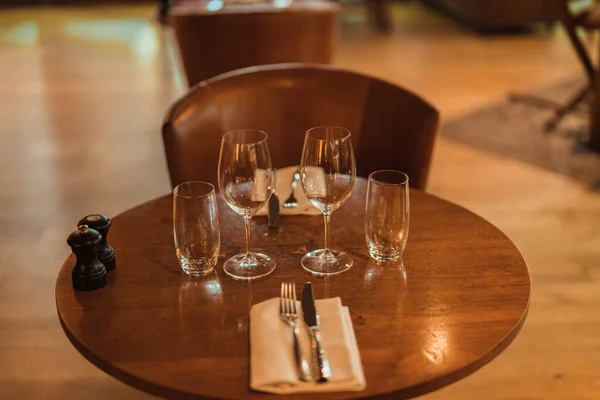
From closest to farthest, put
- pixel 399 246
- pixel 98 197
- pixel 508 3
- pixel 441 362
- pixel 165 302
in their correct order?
pixel 441 362 < pixel 165 302 < pixel 399 246 < pixel 98 197 < pixel 508 3

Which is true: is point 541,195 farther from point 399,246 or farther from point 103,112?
point 103,112

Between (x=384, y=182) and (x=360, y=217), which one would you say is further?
(x=360, y=217)

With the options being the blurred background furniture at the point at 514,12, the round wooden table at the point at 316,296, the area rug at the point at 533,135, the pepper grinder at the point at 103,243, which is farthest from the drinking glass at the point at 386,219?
the blurred background furniture at the point at 514,12

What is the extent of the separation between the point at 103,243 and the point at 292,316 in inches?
14.7

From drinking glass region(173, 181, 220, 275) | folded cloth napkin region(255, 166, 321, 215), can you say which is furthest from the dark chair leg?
drinking glass region(173, 181, 220, 275)

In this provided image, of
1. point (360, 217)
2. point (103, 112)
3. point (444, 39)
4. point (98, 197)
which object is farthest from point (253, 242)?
point (444, 39)

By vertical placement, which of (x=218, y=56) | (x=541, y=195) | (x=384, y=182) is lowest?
(x=541, y=195)

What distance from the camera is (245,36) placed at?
3.27 metres

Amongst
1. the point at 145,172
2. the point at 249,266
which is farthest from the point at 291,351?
the point at 145,172

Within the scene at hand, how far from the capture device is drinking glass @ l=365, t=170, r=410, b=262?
1.22 meters

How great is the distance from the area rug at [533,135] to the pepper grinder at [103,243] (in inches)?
104

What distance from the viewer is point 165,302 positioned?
114 cm

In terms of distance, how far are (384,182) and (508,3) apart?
17.2ft

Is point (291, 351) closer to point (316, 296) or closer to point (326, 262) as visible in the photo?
point (316, 296)
